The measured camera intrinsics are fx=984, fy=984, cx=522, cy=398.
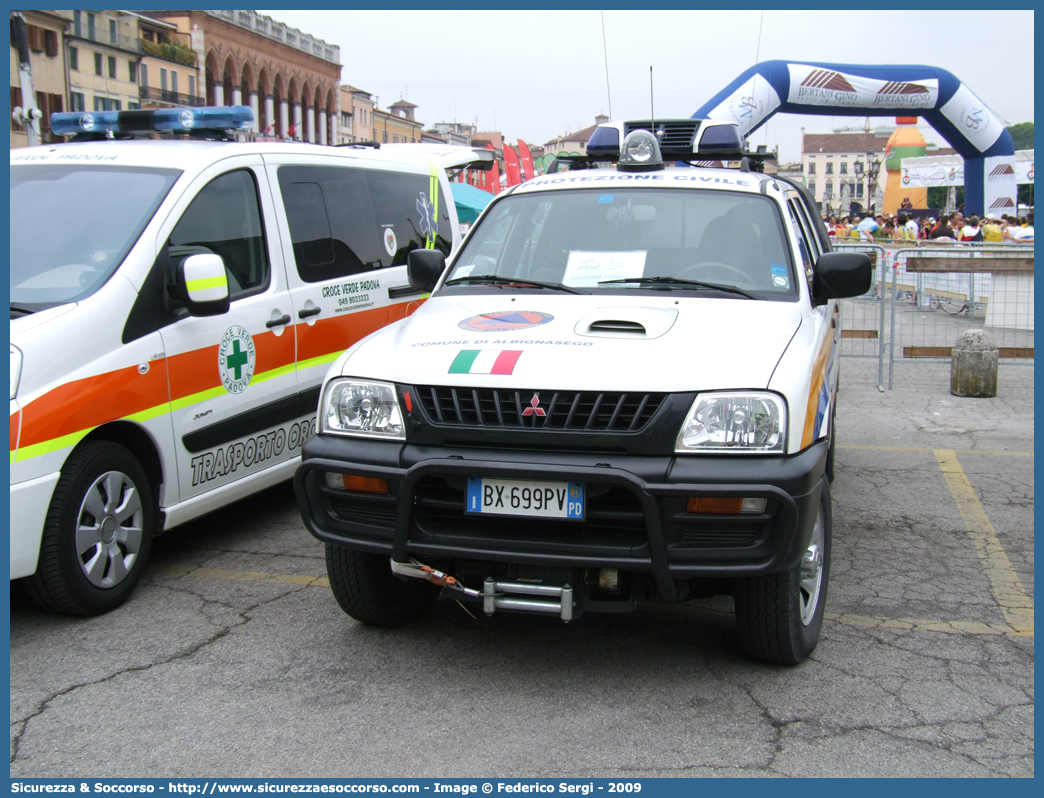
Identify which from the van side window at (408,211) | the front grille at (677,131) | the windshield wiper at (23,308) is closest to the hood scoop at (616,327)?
the windshield wiper at (23,308)

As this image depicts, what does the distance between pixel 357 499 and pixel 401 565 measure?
0.29 m

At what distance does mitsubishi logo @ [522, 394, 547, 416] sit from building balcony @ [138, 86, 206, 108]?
7318cm

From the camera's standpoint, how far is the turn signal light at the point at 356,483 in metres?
3.44

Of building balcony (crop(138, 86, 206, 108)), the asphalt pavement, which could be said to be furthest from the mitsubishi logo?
building balcony (crop(138, 86, 206, 108))

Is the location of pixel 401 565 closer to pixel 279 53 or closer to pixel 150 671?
pixel 150 671

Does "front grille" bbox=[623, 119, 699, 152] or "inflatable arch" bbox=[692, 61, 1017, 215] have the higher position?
"inflatable arch" bbox=[692, 61, 1017, 215]

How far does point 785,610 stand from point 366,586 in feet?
5.24

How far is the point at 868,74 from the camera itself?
21.0m

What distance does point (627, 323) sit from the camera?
3.70m

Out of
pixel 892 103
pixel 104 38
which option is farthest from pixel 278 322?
pixel 104 38

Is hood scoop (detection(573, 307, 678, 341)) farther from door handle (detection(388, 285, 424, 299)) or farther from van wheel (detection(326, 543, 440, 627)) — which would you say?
door handle (detection(388, 285, 424, 299))

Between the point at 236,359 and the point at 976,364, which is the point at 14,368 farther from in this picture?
the point at 976,364

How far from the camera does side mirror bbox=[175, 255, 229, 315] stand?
442 centimetres
